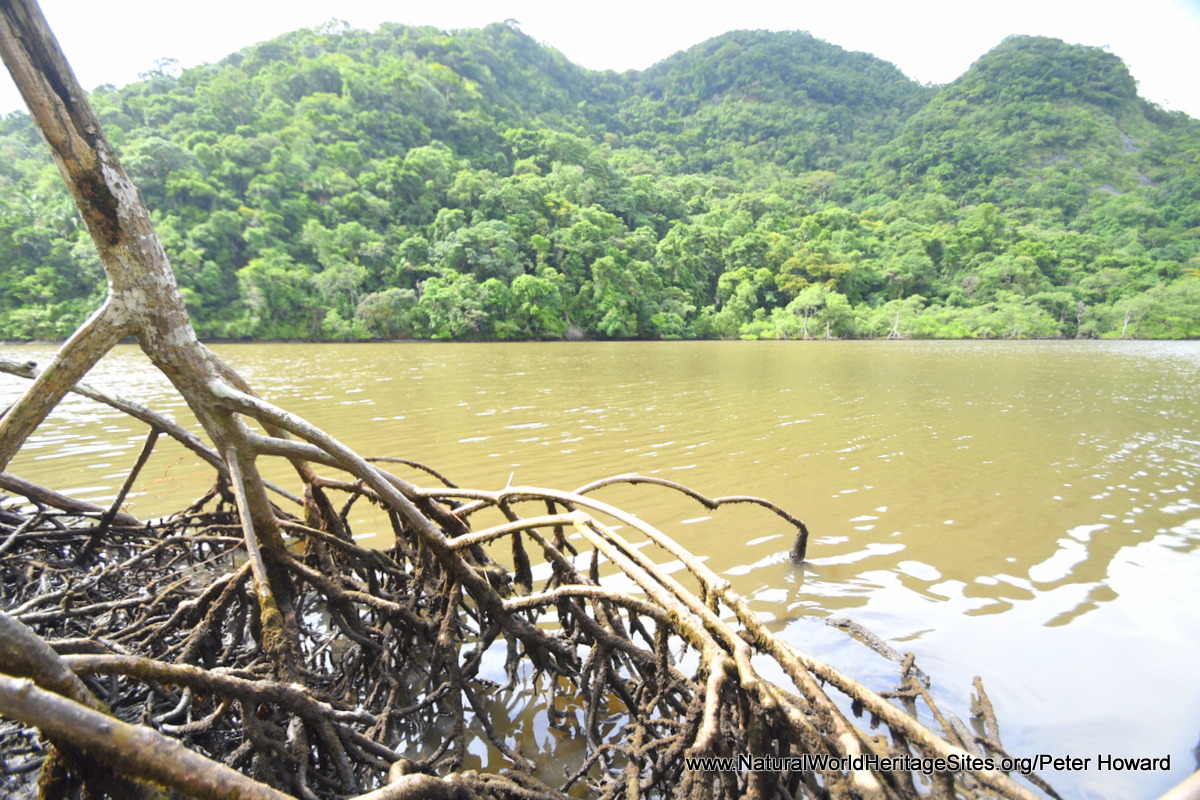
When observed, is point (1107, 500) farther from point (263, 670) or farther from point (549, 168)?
point (549, 168)

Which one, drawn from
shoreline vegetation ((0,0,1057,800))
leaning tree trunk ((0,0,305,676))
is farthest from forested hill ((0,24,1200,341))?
leaning tree trunk ((0,0,305,676))

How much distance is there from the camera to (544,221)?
1874 inches

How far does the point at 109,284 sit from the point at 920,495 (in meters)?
6.06

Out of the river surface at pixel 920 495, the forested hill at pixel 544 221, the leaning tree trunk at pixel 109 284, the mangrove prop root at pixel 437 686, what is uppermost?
the forested hill at pixel 544 221

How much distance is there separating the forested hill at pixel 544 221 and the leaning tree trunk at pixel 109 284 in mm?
36889

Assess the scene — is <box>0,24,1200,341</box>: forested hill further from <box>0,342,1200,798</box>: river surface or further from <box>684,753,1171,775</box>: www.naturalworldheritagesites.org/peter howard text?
<box>684,753,1171,775</box>: www.naturalworldheritagesites.org/peter howard text

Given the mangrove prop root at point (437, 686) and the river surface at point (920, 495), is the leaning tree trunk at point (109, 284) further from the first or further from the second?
Answer: the river surface at point (920, 495)

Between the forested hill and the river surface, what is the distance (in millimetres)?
28474

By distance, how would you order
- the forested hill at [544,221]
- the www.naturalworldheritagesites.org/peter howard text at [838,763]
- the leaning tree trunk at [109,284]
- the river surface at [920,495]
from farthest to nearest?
the forested hill at [544,221] < the river surface at [920,495] < the leaning tree trunk at [109,284] < the www.naturalworldheritagesites.org/peter howard text at [838,763]

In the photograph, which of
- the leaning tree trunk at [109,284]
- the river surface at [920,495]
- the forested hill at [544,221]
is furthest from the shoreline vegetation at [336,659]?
the forested hill at [544,221]

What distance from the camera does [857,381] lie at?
14156 millimetres

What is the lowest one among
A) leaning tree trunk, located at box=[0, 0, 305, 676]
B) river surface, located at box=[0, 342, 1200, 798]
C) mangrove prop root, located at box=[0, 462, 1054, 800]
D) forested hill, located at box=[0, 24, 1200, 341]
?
river surface, located at box=[0, 342, 1200, 798]

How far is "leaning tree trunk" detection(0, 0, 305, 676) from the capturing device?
1.32 m

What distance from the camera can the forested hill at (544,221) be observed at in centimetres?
3684
